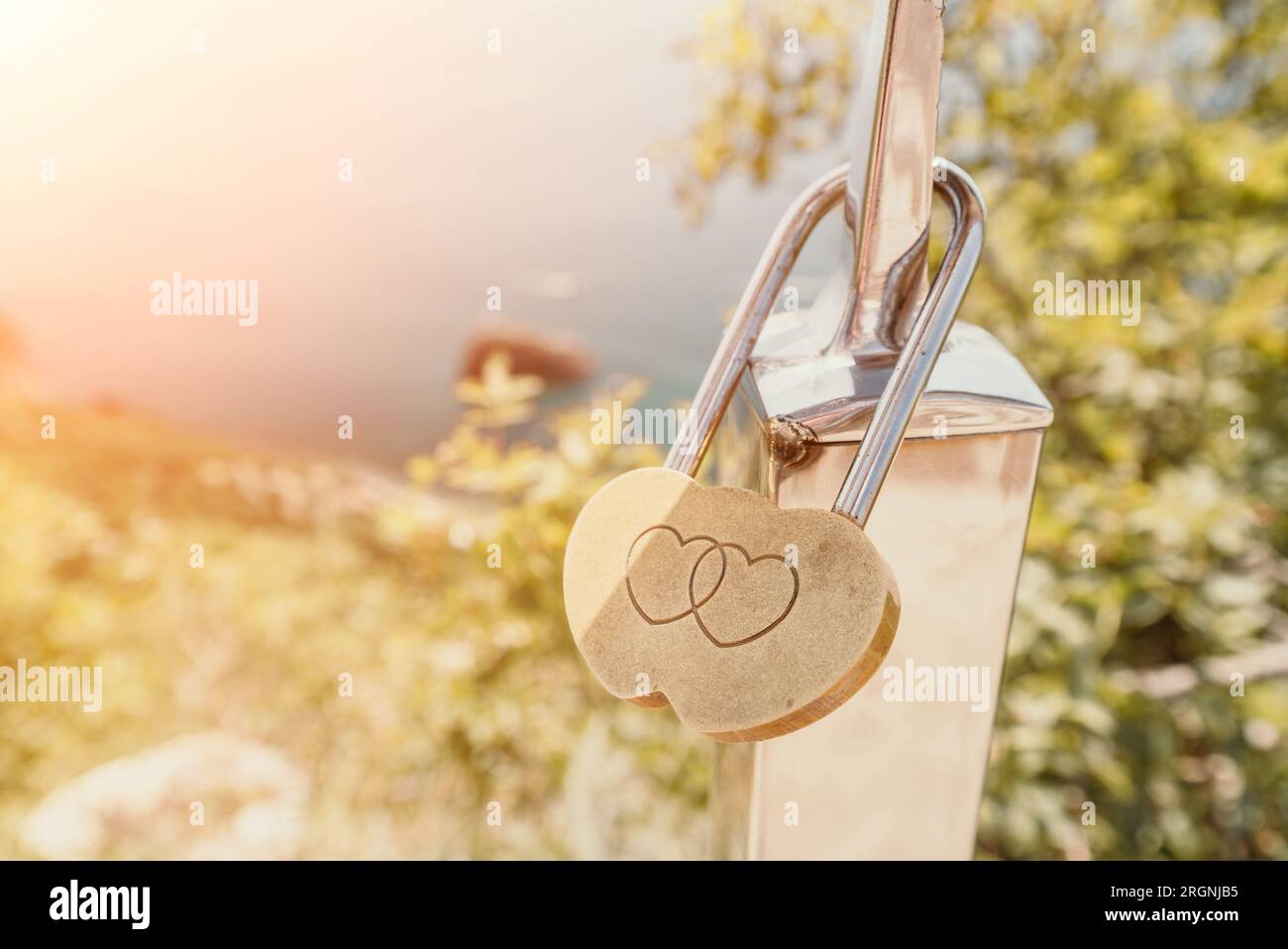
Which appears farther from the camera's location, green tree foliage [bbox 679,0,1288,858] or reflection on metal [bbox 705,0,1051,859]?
green tree foliage [bbox 679,0,1288,858]

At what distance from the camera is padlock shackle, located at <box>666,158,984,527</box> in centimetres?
28

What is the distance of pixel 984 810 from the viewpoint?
1101mm

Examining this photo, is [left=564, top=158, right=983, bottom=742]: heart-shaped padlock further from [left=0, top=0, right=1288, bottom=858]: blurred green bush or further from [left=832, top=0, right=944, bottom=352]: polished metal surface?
[left=0, top=0, right=1288, bottom=858]: blurred green bush

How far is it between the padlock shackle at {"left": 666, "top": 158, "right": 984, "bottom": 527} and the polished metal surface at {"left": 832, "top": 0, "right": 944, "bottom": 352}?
1 cm

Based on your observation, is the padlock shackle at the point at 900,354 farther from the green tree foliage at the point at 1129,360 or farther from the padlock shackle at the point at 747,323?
the green tree foliage at the point at 1129,360

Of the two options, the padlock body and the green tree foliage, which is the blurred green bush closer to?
the green tree foliage

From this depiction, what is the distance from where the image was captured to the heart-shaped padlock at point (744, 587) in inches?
10.5

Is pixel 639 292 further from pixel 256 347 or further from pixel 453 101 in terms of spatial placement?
pixel 256 347

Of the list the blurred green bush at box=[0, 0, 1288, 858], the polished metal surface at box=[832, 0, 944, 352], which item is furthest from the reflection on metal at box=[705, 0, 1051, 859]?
the blurred green bush at box=[0, 0, 1288, 858]

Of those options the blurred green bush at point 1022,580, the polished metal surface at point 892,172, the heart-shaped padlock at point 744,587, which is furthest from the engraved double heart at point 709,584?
the blurred green bush at point 1022,580

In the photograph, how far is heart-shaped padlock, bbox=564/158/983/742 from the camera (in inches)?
10.5

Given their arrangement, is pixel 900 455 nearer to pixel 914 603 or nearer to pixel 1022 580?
pixel 914 603

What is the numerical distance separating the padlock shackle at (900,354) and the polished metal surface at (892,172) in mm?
14

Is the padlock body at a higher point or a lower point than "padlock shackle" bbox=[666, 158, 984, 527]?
lower
